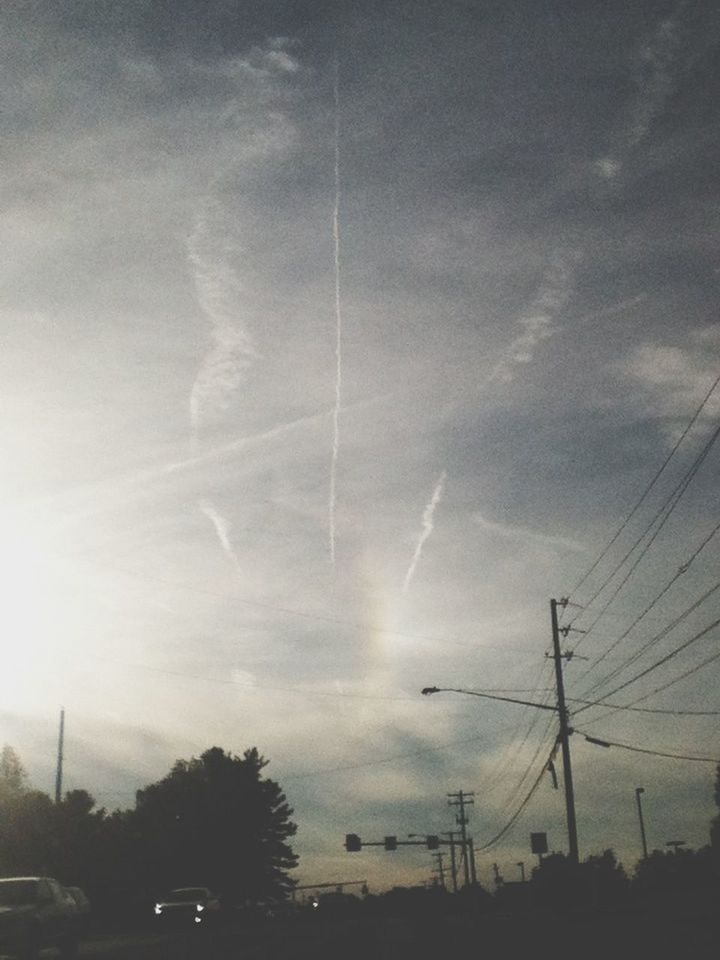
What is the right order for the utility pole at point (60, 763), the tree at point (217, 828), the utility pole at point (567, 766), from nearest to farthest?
the utility pole at point (567, 766) → the utility pole at point (60, 763) → the tree at point (217, 828)

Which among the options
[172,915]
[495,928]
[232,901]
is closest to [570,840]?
[495,928]

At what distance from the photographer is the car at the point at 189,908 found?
134ft

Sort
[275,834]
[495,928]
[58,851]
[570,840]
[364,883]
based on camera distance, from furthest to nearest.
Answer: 1. [364,883]
2. [275,834]
3. [58,851]
4. [570,840]
5. [495,928]

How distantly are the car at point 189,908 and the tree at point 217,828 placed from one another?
71.3 m

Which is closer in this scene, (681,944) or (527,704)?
(681,944)

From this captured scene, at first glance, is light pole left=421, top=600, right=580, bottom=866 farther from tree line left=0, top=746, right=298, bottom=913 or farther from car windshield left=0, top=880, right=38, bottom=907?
tree line left=0, top=746, right=298, bottom=913

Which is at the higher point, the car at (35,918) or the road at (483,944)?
the car at (35,918)

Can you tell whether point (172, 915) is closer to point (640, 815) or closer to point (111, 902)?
point (111, 902)

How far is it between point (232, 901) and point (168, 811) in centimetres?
1284

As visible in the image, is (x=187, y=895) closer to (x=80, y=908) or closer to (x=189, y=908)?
(x=189, y=908)

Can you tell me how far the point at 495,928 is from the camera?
33281mm

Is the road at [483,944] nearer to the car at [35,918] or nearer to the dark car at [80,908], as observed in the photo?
the dark car at [80,908]

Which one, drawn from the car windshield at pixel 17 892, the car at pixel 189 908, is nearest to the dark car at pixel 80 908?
the car windshield at pixel 17 892

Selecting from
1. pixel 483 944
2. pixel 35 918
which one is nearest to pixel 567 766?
pixel 483 944
